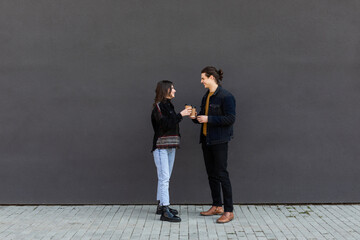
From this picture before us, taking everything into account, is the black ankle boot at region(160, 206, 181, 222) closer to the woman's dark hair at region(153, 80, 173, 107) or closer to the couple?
the couple

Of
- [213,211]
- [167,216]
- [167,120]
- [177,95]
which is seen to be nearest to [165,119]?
[167,120]

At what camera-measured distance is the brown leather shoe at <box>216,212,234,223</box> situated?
5.54 meters

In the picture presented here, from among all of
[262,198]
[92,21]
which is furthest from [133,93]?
[262,198]

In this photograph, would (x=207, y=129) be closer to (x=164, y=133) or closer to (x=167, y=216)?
(x=164, y=133)

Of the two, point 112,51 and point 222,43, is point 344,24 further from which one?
point 112,51

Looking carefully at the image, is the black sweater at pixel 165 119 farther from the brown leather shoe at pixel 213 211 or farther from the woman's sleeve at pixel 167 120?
the brown leather shoe at pixel 213 211

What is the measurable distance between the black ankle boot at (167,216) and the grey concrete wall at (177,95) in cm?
85

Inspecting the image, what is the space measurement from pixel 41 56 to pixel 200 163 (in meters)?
2.71

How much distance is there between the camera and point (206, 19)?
6.40m

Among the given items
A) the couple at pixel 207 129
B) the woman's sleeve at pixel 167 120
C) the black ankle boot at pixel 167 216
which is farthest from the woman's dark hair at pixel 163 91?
the black ankle boot at pixel 167 216

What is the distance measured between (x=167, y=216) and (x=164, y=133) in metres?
1.02

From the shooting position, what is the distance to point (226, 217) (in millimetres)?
5578

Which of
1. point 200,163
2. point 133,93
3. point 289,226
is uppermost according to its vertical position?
point 133,93

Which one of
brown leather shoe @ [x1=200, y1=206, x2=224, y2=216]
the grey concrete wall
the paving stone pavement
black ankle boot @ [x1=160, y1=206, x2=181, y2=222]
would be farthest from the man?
the grey concrete wall
